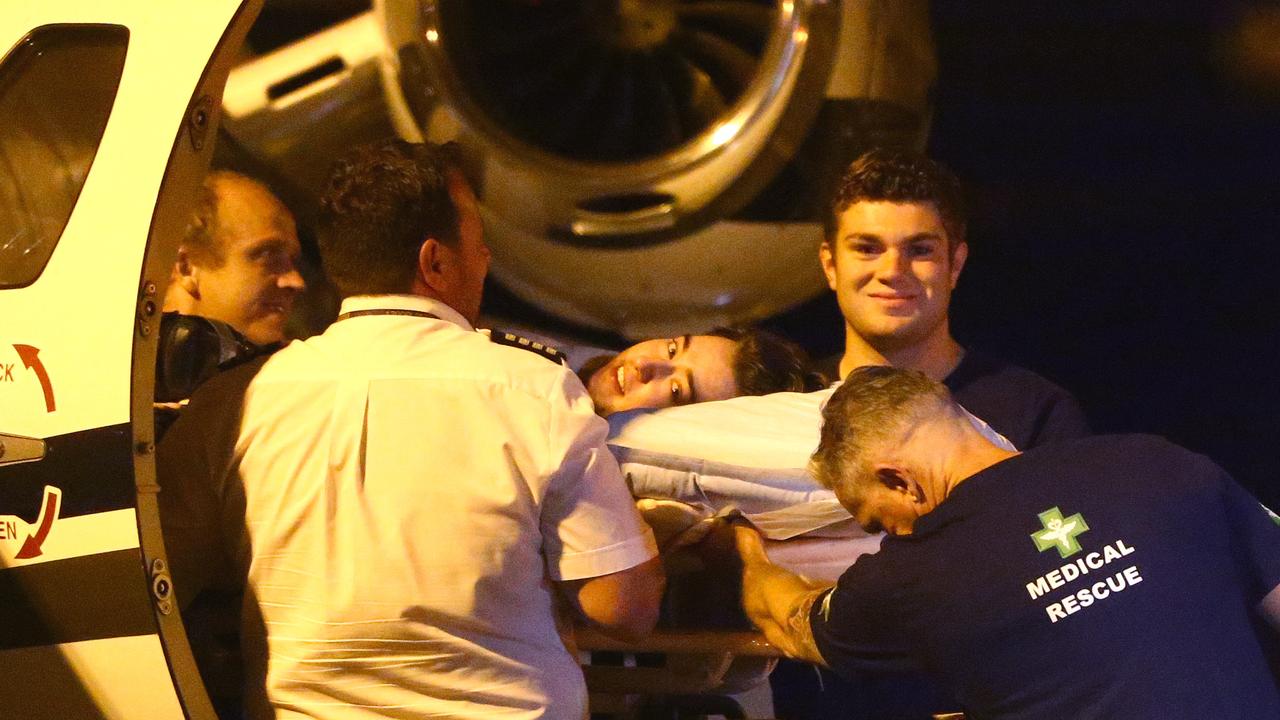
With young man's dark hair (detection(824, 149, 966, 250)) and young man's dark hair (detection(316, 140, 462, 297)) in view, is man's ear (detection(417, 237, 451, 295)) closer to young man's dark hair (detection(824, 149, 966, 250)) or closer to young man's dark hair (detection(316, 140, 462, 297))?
young man's dark hair (detection(316, 140, 462, 297))

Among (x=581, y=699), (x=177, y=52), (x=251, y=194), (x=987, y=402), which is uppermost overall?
(x=177, y=52)

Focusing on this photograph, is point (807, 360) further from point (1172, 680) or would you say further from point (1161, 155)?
point (1161, 155)

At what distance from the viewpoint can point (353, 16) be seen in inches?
157

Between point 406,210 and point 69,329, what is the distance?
49 cm

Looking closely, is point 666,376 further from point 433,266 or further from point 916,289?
point 433,266

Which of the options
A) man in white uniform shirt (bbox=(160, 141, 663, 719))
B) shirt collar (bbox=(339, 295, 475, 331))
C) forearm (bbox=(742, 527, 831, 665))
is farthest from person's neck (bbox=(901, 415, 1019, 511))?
shirt collar (bbox=(339, 295, 475, 331))

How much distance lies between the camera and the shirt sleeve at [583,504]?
6.26ft

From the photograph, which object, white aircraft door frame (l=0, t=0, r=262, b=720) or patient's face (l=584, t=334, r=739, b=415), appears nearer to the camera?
white aircraft door frame (l=0, t=0, r=262, b=720)

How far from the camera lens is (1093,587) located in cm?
185

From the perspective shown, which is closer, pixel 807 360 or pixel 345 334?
pixel 345 334

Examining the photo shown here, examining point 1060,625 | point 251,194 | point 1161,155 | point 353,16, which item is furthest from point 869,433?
point 1161,155

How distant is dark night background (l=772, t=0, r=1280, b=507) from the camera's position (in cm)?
455

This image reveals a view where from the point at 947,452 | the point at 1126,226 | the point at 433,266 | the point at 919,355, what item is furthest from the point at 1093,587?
the point at 1126,226

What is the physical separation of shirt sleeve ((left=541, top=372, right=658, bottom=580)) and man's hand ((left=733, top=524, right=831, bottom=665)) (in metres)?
0.35
